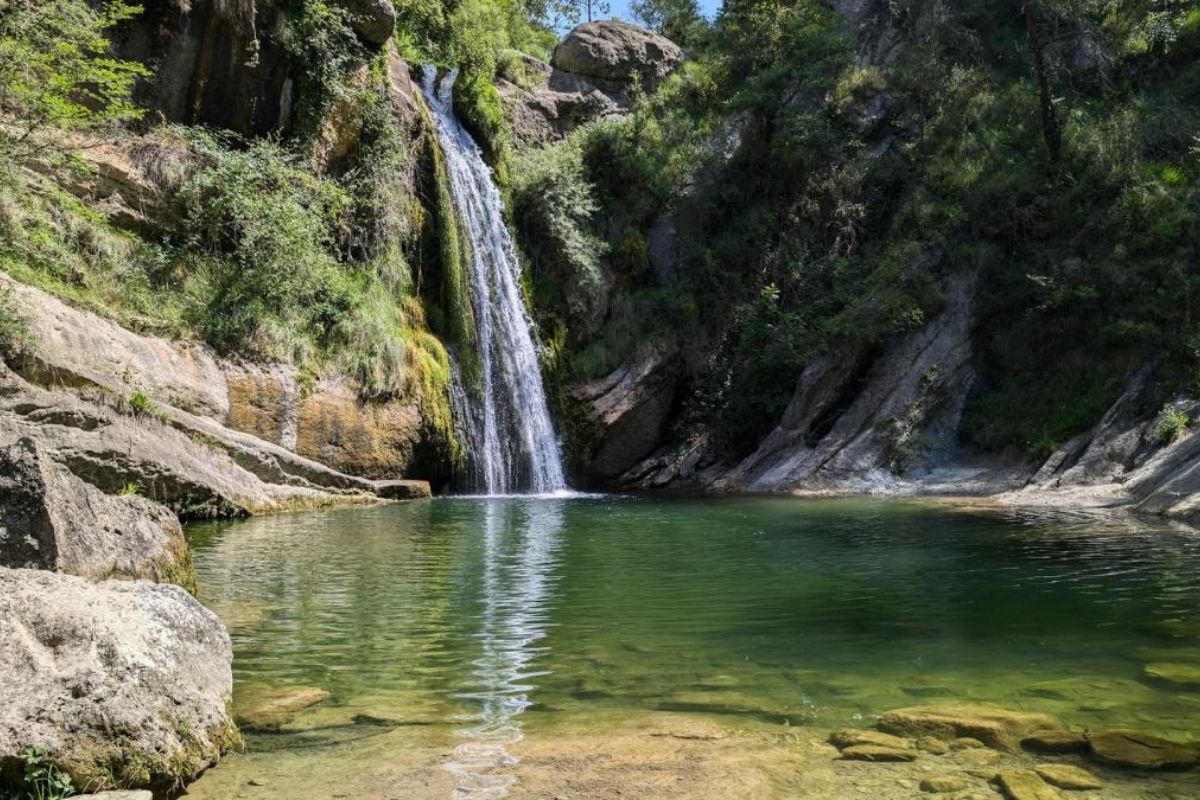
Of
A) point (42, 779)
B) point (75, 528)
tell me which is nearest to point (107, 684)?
point (42, 779)

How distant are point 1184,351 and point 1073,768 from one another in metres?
15.9

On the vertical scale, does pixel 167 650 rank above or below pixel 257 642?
above

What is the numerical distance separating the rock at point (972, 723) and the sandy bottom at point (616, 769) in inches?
6.5

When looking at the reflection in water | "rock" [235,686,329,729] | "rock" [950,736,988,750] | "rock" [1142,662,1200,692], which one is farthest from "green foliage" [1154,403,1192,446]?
"rock" [235,686,329,729]

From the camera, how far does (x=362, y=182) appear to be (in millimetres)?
20422

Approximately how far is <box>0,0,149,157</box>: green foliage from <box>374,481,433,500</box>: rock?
26.4 ft

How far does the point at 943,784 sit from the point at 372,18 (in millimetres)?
21164

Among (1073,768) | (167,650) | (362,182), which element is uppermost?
(362,182)

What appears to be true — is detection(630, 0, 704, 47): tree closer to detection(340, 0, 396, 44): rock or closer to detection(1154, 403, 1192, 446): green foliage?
detection(340, 0, 396, 44): rock

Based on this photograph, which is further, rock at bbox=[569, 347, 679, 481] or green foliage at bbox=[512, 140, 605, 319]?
green foliage at bbox=[512, 140, 605, 319]

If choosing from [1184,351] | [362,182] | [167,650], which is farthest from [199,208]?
[1184,351]

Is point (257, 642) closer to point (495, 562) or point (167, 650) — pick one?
point (167, 650)

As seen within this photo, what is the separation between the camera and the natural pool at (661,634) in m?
4.14

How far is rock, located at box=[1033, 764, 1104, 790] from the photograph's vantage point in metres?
3.40
